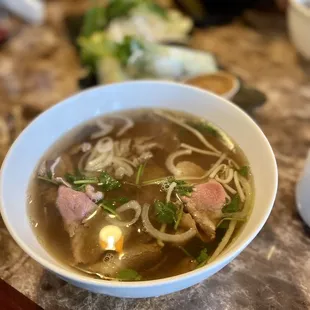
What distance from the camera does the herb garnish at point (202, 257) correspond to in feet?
3.61

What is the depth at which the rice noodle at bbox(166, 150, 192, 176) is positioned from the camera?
4.41 feet

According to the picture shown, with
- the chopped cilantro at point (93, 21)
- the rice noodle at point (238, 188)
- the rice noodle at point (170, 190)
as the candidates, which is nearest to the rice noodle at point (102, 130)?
the rice noodle at point (170, 190)

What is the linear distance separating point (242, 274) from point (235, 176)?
0.29 meters

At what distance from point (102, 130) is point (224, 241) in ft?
2.04

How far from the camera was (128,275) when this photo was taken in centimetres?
109

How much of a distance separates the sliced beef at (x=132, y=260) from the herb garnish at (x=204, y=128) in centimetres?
48

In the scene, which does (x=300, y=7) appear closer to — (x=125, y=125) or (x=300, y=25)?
(x=300, y=25)

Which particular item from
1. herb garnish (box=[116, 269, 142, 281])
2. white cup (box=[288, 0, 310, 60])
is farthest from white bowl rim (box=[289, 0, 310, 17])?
herb garnish (box=[116, 269, 142, 281])

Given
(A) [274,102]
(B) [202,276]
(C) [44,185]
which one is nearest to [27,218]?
(C) [44,185]

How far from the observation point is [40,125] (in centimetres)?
139

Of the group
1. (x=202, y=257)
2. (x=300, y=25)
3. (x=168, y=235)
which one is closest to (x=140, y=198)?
(x=168, y=235)

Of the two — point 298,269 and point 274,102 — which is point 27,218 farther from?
point 274,102

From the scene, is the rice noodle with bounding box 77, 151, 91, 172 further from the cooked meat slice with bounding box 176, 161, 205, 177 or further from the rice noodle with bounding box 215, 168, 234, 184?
the rice noodle with bounding box 215, 168, 234, 184

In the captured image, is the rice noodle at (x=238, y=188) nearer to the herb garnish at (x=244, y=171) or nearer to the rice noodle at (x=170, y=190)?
the herb garnish at (x=244, y=171)
